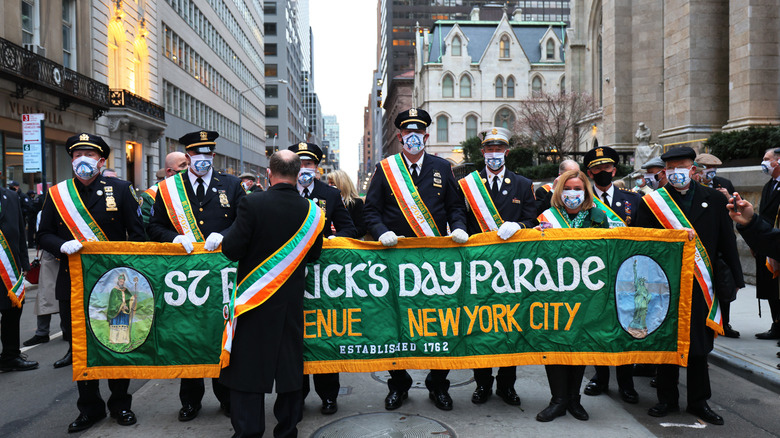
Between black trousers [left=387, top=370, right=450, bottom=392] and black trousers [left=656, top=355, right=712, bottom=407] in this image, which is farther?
black trousers [left=387, top=370, right=450, bottom=392]

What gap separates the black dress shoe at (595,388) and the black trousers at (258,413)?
294cm

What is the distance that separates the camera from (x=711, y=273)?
17.1ft

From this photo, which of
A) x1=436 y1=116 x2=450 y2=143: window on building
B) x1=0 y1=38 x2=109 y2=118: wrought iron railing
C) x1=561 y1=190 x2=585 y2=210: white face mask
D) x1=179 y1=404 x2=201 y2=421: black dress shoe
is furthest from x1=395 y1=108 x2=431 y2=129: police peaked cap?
x1=436 y1=116 x2=450 y2=143: window on building

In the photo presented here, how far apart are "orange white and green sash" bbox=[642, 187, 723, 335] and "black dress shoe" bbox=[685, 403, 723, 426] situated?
0.65 meters

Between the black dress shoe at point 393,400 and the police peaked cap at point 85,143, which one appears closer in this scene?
the black dress shoe at point 393,400

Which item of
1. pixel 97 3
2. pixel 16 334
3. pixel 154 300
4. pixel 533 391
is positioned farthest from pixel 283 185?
pixel 97 3

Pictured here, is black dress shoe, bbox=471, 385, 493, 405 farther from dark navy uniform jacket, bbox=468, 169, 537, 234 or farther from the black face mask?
the black face mask

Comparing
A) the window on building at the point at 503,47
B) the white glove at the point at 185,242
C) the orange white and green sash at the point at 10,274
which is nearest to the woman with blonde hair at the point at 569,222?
the white glove at the point at 185,242

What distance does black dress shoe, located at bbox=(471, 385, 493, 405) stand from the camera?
557 cm

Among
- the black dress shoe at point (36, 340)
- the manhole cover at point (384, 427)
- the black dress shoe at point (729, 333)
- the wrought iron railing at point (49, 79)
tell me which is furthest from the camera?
the wrought iron railing at point (49, 79)

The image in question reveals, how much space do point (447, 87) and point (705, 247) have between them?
70455mm

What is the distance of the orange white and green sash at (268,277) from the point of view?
4305mm

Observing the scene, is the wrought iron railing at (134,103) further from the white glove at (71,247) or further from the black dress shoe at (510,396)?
the black dress shoe at (510,396)

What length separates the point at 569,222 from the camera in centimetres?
548
